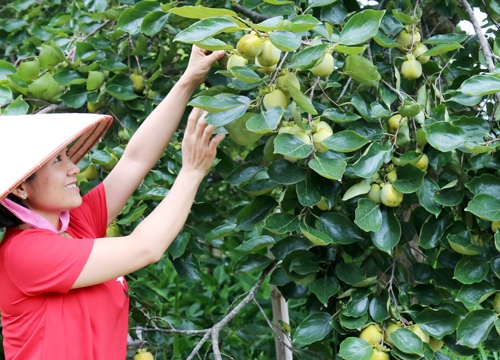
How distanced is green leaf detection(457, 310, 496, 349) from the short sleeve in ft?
2.57

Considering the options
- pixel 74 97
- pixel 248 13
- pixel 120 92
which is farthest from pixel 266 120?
pixel 248 13

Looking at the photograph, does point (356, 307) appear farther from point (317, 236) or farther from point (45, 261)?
point (45, 261)

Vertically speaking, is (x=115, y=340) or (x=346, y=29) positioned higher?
(x=346, y=29)

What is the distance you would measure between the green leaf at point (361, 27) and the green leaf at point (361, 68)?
10cm

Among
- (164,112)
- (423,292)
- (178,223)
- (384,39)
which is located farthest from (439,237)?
(164,112)

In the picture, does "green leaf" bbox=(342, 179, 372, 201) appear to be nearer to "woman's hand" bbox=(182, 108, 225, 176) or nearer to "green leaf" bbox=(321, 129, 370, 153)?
"green leaf" bbox=(321, 129, 370, 153)

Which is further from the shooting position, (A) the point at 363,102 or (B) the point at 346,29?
(A) the point at 363,102

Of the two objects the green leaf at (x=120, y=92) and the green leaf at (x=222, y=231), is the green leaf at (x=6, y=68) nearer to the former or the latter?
the green leaf at (x=120, y=92)

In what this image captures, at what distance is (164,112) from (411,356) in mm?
799

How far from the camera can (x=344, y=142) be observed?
4.44ft

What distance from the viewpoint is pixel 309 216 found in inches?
61.9

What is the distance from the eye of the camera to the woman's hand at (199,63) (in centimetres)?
161

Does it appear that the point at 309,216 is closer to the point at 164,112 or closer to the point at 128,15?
the point at 164,112

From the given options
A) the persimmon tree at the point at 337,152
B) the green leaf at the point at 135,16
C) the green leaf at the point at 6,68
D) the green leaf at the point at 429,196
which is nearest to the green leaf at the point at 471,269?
the persimmon tree at the point at 337,152
